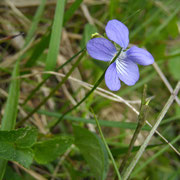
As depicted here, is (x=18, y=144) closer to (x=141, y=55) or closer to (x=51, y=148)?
(x=51, y=148)

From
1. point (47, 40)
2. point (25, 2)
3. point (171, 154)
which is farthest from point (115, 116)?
point (25, 2)

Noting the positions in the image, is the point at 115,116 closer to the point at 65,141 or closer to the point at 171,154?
the point at 171,154

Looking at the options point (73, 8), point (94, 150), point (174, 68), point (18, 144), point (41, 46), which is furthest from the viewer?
point (174, 68)

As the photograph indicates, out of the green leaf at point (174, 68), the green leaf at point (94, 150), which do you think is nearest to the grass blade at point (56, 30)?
the green leaf at point (94, 150)

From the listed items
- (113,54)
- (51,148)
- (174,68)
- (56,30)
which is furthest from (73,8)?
(174,68)

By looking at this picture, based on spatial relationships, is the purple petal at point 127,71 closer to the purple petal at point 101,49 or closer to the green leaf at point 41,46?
the purple petal at point 101,49

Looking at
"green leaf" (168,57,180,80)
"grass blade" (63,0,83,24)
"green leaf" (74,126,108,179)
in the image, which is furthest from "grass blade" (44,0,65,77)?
"green leaf" (168,57,180,80)
